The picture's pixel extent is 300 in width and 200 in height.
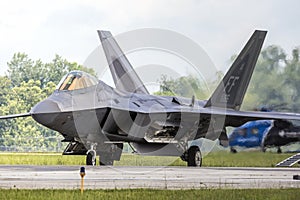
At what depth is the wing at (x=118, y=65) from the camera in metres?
34.3

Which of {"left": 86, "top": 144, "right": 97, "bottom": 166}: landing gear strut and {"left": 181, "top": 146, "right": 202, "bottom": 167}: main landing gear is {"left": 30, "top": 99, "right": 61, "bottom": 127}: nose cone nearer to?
{"left": 86, "top": 144, "right": 97, "bottom": 166}: landing gear strut

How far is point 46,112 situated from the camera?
24125 millimetres

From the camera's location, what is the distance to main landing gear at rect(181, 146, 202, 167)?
96.5ft

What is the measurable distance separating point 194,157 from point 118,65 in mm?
7940

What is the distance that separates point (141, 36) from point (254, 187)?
10328 mm

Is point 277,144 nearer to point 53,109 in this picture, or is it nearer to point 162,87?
point 162,87

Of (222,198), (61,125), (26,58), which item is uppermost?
(26,58)

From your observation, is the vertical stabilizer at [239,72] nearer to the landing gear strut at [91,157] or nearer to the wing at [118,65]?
the wing at [118,65]

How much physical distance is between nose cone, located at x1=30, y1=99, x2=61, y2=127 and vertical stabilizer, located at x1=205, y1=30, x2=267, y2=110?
32.5ft

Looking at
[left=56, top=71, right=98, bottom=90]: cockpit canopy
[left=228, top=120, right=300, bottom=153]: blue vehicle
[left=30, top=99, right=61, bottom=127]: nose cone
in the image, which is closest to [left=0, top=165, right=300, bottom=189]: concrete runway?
[left=30, top=99, right=61, bottom=127]: nose cone

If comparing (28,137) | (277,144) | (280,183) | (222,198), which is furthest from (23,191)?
(28,137)

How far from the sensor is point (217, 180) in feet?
62.9

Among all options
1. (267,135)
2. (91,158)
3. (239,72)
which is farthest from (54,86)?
(91,158)

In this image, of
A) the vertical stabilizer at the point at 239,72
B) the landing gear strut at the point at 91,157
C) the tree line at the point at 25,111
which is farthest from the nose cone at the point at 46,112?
the tree line at the point at 25,111
